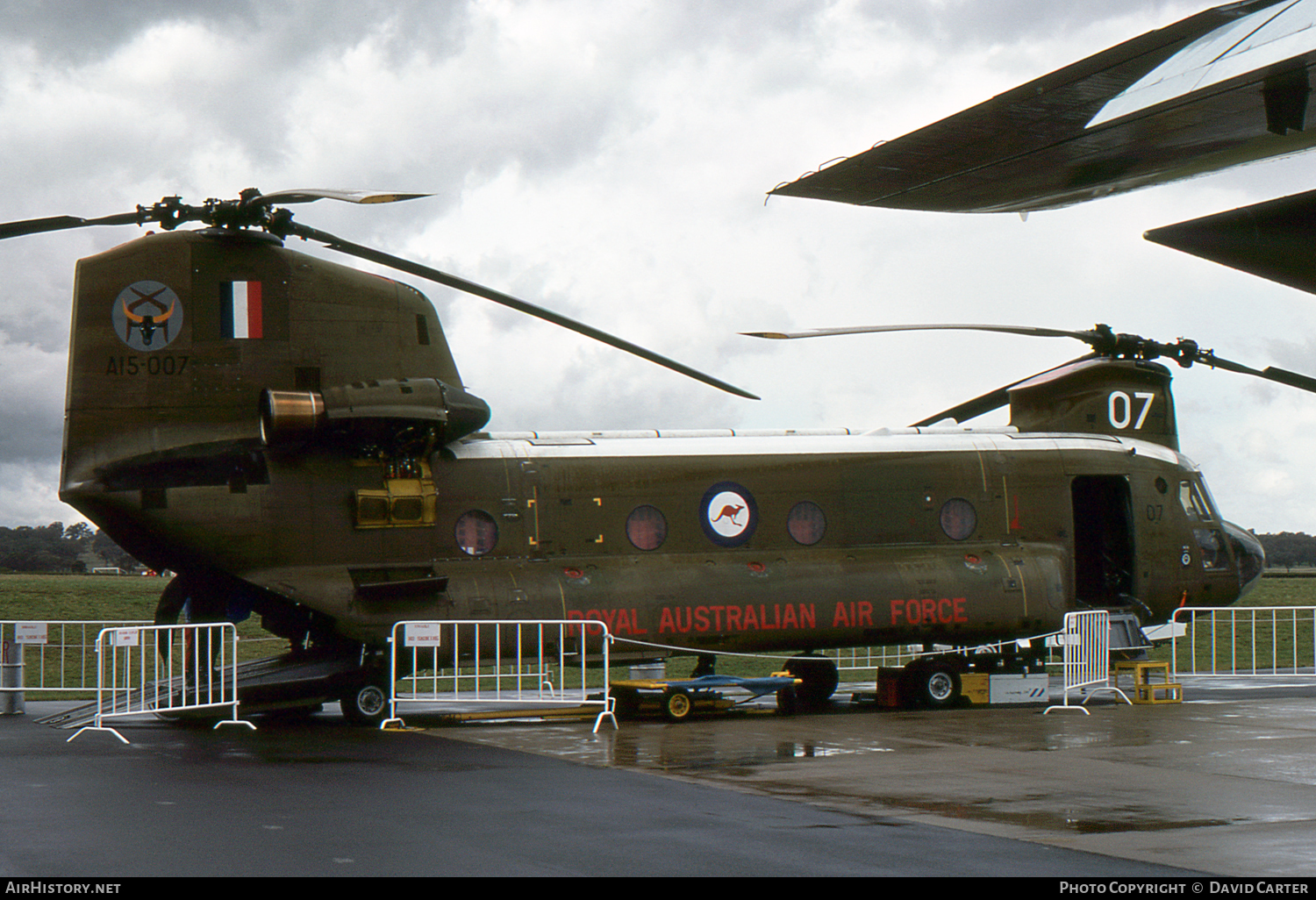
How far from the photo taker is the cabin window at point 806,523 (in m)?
17.4

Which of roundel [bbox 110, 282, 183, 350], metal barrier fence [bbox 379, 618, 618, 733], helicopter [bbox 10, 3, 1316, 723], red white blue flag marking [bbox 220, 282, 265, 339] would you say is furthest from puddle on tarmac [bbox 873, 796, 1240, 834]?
roundel [bbox 110, 282, 183, 350]

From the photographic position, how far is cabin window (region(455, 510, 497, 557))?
16109 mm

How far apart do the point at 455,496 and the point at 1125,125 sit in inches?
470

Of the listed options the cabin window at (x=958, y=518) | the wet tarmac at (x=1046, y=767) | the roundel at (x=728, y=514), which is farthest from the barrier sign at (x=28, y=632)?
the cabin window at (x=958, y=518)

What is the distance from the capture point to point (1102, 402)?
19656 millimetres

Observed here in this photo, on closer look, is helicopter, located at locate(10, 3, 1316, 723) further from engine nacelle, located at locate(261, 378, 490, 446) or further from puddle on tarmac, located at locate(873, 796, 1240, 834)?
puddle on tarmac, located at locate(873, 796, 1240, 834)

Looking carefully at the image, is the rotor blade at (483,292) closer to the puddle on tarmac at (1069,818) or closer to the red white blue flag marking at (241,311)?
the red white blue flag marking at (241,311)

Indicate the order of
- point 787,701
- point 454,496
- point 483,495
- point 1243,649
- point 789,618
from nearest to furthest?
point 454,496 < point 483,495 < point 789,618 < point 787,701 < point 1243,649

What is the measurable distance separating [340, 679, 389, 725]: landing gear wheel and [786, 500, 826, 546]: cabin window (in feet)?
19.2

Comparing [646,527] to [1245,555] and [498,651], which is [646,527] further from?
[1245,555]

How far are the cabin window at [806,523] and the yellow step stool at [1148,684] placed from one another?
15.9ft

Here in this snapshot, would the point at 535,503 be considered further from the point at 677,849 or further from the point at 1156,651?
the point at 1156,651

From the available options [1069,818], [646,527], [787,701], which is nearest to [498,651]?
[646,527]
